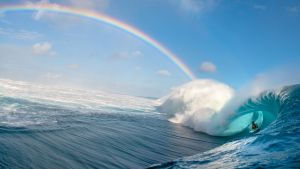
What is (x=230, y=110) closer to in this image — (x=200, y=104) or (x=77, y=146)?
(x=200, y=104)

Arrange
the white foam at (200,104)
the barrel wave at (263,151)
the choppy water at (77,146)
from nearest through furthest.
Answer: the barrel wave at (263,151) → the choppy water at (77,146) → the white foam at (200,104)

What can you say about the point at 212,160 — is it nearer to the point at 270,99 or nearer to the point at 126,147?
the point at 126,147

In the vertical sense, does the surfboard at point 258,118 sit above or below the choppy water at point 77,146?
above

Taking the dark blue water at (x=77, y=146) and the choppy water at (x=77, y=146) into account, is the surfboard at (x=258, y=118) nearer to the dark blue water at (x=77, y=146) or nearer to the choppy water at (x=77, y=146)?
the dark blue water at (x=77, y=146)

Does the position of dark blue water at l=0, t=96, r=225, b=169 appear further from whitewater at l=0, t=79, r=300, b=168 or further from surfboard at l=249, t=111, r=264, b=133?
surfboard at l=249, t=111, r=264, b=133

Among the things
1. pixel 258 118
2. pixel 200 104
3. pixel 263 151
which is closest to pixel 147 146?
pixel 263 151

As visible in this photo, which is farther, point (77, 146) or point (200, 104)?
point (200, 104)

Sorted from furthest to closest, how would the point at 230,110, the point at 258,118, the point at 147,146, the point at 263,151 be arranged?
1. the point at 230,110
2. the point at 258,118
3. the point at 147,146
4. the point at 263,151

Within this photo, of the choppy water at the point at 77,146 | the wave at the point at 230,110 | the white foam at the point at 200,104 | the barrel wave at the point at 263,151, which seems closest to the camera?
the barrel wave at the point at 263,151

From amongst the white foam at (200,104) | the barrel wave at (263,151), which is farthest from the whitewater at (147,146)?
the white foam at (200,104)

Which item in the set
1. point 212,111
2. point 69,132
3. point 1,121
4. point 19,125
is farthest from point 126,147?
point 212,111

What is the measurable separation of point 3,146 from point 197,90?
28.7 m

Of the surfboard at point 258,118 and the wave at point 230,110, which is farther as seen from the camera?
the surfboard at point 258,118

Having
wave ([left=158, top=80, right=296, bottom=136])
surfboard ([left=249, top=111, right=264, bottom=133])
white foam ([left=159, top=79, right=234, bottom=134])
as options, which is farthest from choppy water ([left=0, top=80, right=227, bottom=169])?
white foam ([left=159, top=79, right=234, bottom=134])
